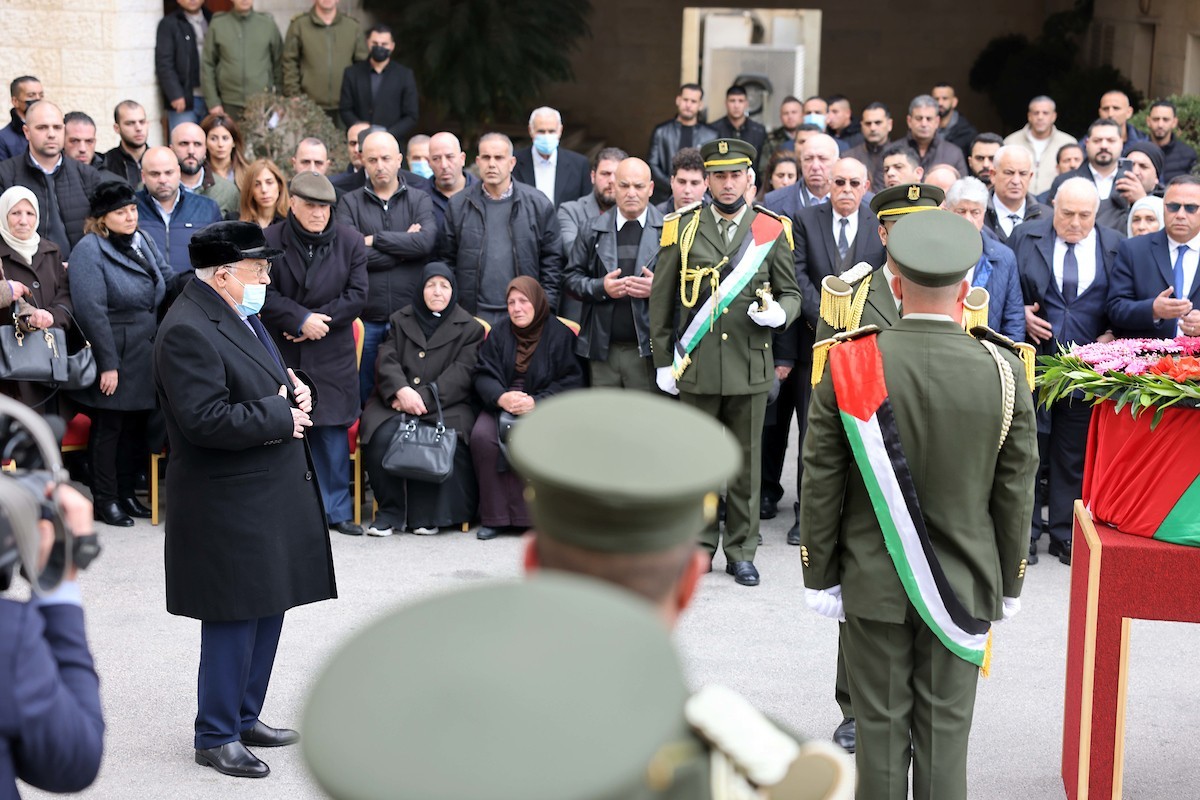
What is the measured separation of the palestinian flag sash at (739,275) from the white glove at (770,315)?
0.11 metres

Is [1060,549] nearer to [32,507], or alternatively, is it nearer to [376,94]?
[32,507]

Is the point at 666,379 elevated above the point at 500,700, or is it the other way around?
the point at 500,700

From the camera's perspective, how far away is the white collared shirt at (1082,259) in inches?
281

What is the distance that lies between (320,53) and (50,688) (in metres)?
9.80

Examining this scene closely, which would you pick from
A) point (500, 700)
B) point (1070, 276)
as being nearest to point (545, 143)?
point (1070, 276)

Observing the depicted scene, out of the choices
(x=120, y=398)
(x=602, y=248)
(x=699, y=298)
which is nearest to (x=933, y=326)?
(x=699, y=298)

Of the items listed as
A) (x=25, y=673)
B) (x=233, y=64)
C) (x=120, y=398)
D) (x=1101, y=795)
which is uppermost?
(x=233, y=64)

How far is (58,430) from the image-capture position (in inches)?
102

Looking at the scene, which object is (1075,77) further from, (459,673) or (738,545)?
(459,673)

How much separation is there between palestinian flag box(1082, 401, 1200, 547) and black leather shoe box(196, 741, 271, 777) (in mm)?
2706

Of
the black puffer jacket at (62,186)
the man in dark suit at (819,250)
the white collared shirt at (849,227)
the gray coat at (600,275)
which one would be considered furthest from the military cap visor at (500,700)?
the black puffer jacket at (62,186)

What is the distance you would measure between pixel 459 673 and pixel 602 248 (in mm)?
6367

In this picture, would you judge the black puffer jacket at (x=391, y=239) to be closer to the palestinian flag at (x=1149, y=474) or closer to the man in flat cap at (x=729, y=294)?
the man in flat cap at (x=729, y=294)

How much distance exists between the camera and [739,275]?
255 inches
